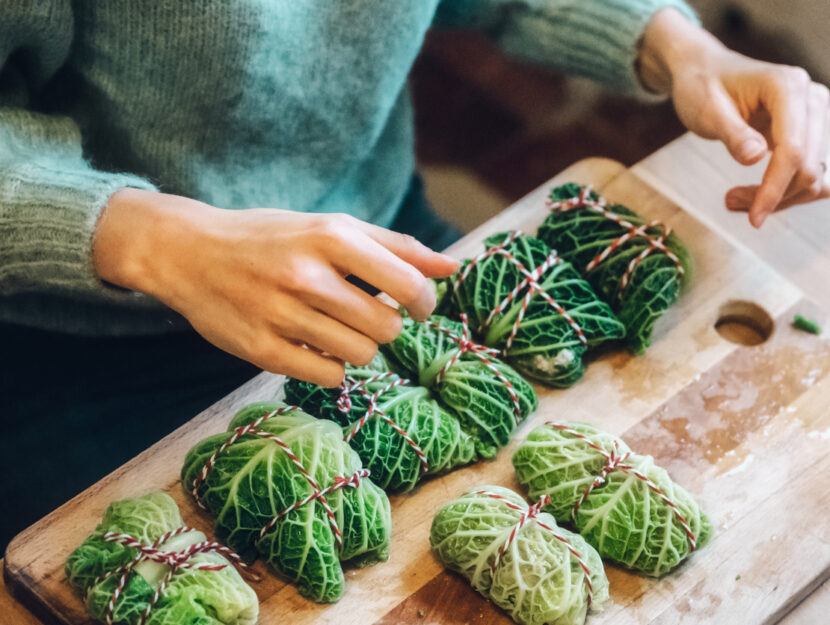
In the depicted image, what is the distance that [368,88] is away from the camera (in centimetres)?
244

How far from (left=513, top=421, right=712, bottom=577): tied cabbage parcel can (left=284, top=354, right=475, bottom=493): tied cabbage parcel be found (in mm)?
197

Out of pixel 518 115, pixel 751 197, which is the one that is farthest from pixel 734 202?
pixel 518 115

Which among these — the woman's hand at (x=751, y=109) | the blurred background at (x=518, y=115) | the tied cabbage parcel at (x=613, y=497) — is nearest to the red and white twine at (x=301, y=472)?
the tied cabbage parcel at (x=613, y=497)

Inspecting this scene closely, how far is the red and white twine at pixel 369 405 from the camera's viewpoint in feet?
6.86

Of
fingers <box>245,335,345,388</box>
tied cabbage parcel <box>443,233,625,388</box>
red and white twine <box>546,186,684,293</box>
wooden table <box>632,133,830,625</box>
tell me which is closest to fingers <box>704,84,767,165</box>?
red and white twine <box>546,186,684,293</box>

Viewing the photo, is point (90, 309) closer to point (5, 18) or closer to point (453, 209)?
point (5, 18)

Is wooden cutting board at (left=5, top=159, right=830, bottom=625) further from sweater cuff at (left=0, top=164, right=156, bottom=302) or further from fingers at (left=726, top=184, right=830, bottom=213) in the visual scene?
sweater cuff at (left=0, top=164, right=156, bottom=302)

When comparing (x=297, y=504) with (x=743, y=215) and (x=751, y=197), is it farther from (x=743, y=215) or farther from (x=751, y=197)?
(x=743, y=215)

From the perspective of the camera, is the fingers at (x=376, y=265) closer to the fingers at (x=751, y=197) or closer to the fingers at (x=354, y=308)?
the fingers at (x=354, y=308)

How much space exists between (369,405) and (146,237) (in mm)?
676

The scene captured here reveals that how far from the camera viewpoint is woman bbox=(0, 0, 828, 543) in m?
1.81

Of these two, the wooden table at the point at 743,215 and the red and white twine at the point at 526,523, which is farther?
the wooden table at the point at 743,215

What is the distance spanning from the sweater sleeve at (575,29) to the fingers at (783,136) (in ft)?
1.52

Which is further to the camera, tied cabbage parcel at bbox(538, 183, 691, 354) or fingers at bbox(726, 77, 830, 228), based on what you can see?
tied cabbage parcel at bbox(538, 183, 691, 354)
